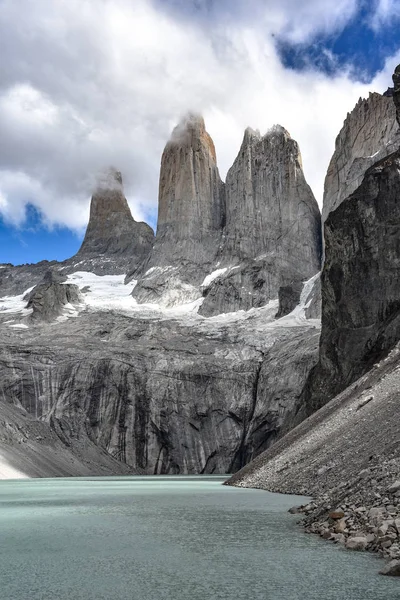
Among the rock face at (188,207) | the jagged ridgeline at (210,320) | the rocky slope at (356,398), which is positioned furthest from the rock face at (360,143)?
the rocky slope at (356,398)

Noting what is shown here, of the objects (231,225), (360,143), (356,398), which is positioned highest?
(360,143)

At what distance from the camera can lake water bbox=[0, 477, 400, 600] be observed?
9.96 metres

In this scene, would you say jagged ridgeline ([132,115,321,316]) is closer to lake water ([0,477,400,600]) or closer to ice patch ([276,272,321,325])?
ice patch ([276,272,321,325])

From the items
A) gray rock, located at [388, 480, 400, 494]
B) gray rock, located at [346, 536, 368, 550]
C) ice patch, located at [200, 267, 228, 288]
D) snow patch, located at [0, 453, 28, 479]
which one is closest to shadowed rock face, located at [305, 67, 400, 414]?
snow patch, located at [0, 453, 28, 479]

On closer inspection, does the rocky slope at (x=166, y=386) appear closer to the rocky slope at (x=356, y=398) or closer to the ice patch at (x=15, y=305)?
the ice patch at (x=15, y=305)

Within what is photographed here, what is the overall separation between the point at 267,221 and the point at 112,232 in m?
57.8

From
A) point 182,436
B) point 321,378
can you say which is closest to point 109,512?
point 321,378

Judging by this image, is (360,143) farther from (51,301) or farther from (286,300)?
(51,301)

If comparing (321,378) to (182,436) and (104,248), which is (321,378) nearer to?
(182,436)

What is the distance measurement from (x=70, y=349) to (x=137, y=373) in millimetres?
12833

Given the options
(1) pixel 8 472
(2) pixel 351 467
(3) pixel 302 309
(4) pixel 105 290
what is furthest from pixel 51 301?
(2) pixel 351 467

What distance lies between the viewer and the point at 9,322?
12650 cm

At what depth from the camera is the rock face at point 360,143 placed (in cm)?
11031

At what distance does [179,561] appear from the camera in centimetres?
1237
